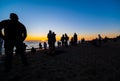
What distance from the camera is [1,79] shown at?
561 cm

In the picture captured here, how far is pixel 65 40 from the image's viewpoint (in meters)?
28.8

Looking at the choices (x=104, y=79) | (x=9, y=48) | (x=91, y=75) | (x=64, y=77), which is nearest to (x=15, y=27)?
(x=9, y=48)

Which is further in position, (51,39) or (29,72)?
(51,39)

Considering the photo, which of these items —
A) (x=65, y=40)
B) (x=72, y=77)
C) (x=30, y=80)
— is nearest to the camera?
(x=30, y=80)

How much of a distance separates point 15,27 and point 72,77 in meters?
3.02

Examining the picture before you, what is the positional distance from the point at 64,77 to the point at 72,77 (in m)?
0.29

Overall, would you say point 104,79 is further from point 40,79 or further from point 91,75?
point 40,79

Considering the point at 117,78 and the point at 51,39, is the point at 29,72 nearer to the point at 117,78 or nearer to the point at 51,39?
the point at 117,78

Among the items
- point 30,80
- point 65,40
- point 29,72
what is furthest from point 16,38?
point 65,40

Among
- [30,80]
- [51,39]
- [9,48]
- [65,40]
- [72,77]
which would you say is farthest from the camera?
[65,40]

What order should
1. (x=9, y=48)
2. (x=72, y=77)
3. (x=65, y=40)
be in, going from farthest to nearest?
1. (x=65, y=40)
2. (x=9, y=48)
3. (x=72, y=77)

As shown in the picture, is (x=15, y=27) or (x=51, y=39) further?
(x=51, y=39)

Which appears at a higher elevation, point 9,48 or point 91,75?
point 9,48

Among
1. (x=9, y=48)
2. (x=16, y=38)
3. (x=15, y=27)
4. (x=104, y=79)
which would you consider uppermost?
(x=15, y=27)
